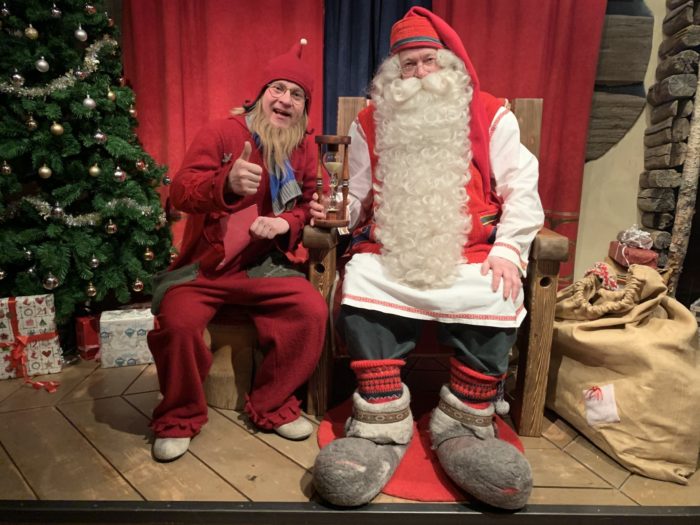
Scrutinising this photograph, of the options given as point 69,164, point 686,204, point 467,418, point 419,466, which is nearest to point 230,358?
point 419,466

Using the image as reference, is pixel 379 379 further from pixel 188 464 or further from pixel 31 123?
pixel 31 123

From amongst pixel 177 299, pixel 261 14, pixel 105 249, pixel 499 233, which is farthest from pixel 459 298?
pixel 261 14

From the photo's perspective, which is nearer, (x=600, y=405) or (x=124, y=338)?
(x=600, y=405)

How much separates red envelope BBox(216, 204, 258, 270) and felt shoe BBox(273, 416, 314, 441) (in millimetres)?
651

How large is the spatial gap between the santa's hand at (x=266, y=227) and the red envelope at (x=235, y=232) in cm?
4

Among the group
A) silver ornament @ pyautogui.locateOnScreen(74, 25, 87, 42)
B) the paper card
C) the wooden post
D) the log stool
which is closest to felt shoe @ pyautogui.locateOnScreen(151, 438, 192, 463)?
the log stool

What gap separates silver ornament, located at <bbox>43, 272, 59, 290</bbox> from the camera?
239cm

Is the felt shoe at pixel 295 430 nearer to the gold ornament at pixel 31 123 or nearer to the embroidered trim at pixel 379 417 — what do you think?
the embroidered trim at pixel 379 417

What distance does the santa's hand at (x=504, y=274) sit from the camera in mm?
1756

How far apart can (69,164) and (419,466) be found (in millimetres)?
1987

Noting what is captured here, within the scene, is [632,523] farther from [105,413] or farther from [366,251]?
[105,413]

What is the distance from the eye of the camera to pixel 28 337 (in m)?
2.45

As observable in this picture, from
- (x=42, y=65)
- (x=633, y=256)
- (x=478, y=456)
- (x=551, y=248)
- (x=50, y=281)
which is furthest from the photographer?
(x=633, y=256)

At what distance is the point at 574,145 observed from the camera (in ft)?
9.29
